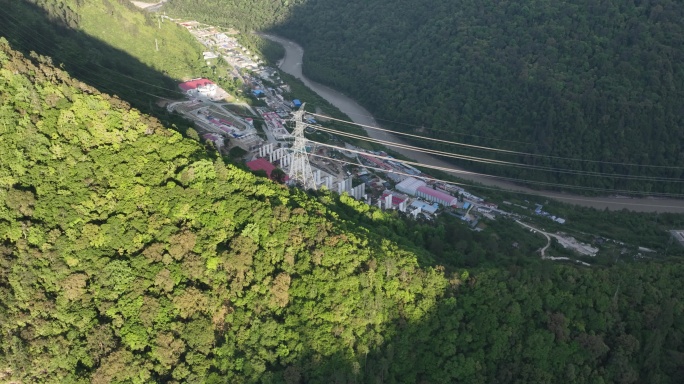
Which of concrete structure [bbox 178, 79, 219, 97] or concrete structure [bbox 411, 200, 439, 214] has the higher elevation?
concrete structure [bbox 178, 79, 219, 97]

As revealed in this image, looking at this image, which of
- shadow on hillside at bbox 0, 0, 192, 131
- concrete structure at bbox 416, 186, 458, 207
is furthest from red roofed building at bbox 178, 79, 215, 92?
concrete structure at bbox 416, 186, 458, 207

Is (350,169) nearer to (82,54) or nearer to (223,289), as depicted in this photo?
(82,54)

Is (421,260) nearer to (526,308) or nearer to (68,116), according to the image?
(526,308)

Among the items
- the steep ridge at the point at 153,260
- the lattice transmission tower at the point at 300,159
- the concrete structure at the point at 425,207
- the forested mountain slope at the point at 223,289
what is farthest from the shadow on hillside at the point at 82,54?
the concrete structure at the point at 425,207

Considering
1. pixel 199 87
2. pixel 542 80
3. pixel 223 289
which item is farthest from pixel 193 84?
pixel 223 289

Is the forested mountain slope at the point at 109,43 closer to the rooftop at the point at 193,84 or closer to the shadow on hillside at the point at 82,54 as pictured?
the shadow on hillside at the point at 82,54

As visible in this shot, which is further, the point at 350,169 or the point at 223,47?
the point at 223,47

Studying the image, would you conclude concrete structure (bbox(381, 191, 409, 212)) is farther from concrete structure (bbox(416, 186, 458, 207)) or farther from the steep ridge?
the steep ridge
